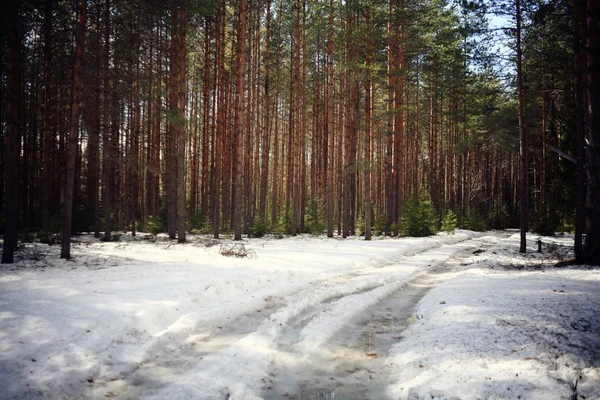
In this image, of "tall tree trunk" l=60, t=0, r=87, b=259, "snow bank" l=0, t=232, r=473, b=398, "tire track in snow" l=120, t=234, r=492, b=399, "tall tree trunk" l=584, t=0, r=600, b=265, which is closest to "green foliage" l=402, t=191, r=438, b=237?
"tall tree trunk" l=584, t=0, r=600, b=265

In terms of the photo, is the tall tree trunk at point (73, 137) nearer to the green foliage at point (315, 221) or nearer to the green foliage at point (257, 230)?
the green foliage at point (257, 230)

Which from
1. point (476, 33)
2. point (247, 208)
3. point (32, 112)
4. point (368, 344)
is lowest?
point (368, 344)

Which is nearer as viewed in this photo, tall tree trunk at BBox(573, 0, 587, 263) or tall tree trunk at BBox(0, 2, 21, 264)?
tall tree trunk at BBox(0, 2, 21, 264)

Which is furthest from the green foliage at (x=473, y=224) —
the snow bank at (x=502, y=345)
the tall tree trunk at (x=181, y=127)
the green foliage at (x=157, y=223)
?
the green foliage at (x=157, y=223)

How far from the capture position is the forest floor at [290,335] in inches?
127

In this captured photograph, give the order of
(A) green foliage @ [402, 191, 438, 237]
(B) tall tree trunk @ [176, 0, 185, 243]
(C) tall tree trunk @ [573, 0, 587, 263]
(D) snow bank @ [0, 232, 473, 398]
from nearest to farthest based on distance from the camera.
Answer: (D) snow bank @ [0, 232, 473, 398]
(C) tall tree trunk @ [573, 0, 587, 263]
(B) tall tree trunk @ [176, 0, 185, 243]
(A) green foliage @ [402, 191, 438, 237]

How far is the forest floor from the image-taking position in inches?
127

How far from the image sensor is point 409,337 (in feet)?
15.0

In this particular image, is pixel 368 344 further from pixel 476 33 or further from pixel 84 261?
pixel 476 33

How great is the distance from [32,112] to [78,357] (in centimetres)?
2352

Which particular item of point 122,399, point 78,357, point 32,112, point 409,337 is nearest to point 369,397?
point 409,337

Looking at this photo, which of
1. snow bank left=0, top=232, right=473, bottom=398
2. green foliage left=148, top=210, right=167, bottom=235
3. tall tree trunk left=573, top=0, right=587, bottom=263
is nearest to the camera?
snow bank left=0, top=232, right=473, bottom=398

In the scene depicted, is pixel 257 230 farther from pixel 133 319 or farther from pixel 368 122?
pixel 133 319

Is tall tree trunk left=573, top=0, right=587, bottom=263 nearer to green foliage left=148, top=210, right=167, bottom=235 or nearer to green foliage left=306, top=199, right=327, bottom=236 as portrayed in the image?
green foliage left=306, top=199, right=327, bottom=236
